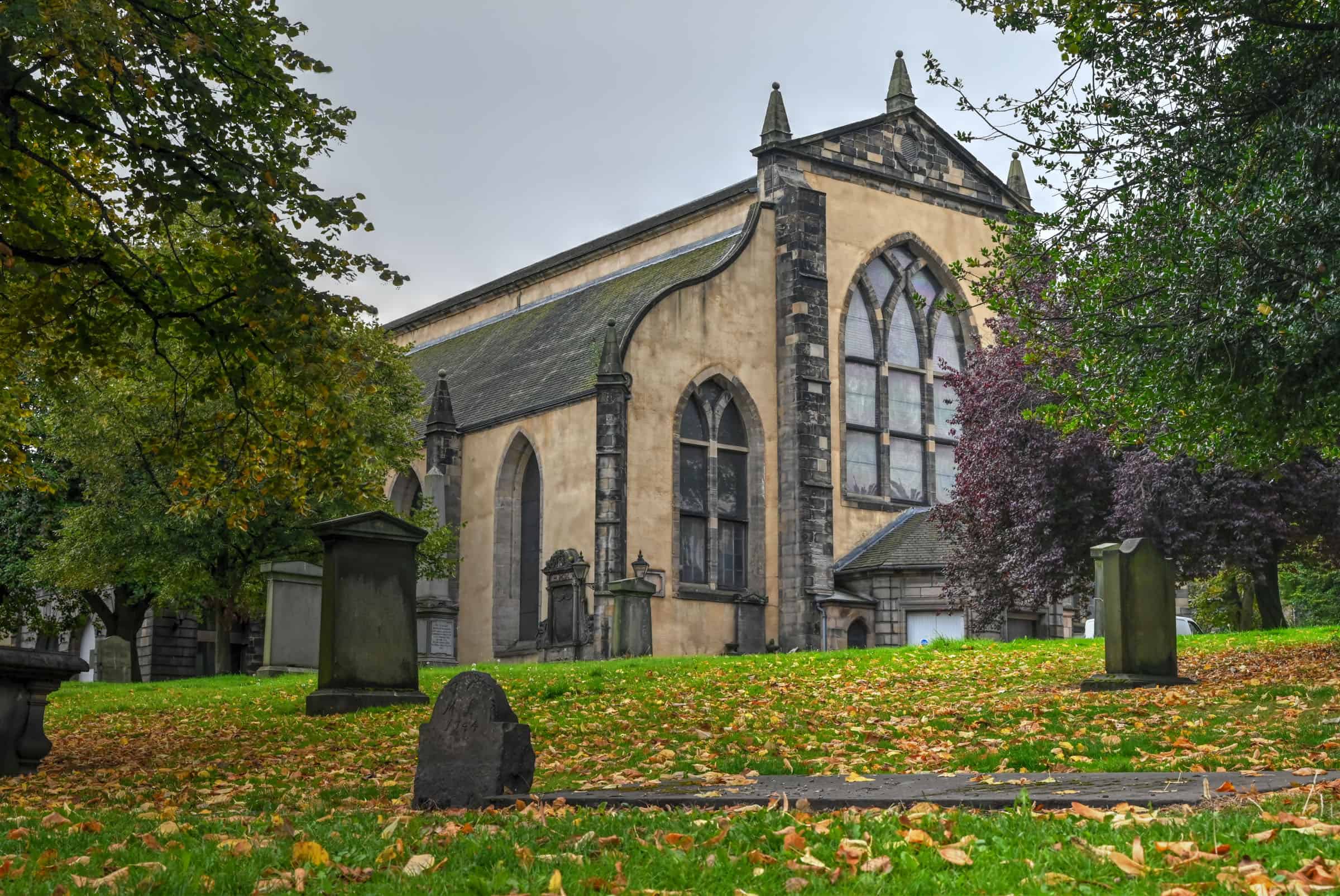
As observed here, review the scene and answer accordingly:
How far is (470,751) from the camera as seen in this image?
8.41 metres

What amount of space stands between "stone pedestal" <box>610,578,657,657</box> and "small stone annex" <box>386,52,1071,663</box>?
16.8 ft

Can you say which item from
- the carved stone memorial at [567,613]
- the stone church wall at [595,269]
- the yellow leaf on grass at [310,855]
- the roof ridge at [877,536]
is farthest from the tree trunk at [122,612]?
the yellow leaf on grass at [310,855]

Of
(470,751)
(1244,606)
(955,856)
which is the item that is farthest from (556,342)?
(955,856)

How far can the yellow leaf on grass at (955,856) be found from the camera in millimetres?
5367

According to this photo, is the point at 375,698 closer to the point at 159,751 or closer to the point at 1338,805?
the point at 159,751

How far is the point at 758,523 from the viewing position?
3709 cm

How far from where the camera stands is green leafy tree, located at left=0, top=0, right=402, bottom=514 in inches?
488

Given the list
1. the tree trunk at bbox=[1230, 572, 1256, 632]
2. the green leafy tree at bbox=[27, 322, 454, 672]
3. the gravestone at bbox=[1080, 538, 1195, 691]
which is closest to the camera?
the gravestone at bbox=[1080, 538, 1195, 691]

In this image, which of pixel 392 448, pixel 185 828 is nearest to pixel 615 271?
pixel 392 448

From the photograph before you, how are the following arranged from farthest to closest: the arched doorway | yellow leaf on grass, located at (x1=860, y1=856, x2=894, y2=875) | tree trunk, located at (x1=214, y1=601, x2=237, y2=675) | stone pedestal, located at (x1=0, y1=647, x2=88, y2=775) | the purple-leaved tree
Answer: the arched doorway → tree trunk, located at (x1=214, y1=601, x2=237, y2=675) → the purple-leaved tree → stone pedestal, located at (x1=0, y1=647, x2=88, y2=775) → yellow leaf on grass, located at (x1=860, y1=856, x2=894, y2=875)

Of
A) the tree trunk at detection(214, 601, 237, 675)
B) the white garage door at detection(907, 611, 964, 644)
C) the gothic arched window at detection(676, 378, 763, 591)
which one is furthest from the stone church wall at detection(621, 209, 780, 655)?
the tree trunk at detection(214, 601, 237, 675)

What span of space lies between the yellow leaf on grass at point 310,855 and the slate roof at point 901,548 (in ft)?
97.4

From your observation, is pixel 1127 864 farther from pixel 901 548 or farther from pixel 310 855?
pixel 901 548

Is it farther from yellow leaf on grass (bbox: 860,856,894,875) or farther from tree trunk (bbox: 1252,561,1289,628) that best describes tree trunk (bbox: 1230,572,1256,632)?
yellow leaf on grass (bbox: 860,856,894,875)
